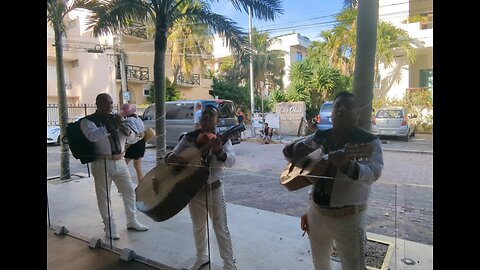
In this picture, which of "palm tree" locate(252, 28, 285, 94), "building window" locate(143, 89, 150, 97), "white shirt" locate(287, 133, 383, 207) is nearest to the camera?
"white shirt" locate(287, 133, 383, 207)

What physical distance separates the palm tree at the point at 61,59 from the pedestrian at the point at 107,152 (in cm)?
222

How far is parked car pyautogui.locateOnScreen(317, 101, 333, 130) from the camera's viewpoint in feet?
5.79

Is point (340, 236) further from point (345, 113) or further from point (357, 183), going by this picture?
point (345, 113)

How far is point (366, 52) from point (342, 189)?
950 millimetres

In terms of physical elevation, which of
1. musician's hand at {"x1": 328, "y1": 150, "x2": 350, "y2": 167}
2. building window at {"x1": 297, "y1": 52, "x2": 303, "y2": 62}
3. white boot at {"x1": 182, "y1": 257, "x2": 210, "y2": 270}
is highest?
building window at {"x1": 297, "y1": 52, "x2": 303, "y2": 62}

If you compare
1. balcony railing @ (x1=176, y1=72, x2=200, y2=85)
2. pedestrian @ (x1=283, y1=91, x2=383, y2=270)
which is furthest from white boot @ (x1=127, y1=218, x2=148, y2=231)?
pedestrian @ (x1=283, y1=91, x2=383, y2=270)

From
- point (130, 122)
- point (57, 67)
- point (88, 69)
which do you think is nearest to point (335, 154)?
point (130, 122)

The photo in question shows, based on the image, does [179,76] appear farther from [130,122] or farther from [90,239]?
[90,239]

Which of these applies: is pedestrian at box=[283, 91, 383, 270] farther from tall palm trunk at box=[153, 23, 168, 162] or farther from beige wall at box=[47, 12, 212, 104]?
tall palm trunk at box=[153, 23, 168, 162]

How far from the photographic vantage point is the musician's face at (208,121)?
85.6 inches

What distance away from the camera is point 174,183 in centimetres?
236
